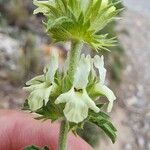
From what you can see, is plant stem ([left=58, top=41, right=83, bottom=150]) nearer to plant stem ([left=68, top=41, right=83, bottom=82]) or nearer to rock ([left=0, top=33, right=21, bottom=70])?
plant stem ([left=68, top=41, right=83, bottom=82])

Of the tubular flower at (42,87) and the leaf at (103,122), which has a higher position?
the tubular flower at (42,87)

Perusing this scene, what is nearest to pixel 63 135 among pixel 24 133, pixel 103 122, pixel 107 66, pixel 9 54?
pixel 103 122

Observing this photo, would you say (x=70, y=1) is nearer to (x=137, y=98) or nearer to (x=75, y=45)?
(x=75, y=45)

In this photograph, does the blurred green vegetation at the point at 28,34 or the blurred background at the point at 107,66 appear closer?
the blurred background at the point at 107,66

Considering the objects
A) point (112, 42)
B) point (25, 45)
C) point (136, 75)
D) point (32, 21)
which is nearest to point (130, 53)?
point (136, 75)

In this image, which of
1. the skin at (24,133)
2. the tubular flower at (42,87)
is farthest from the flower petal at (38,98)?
the skin at (24,133)

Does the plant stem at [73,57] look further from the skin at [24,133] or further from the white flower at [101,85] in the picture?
the skin at [24,133]
